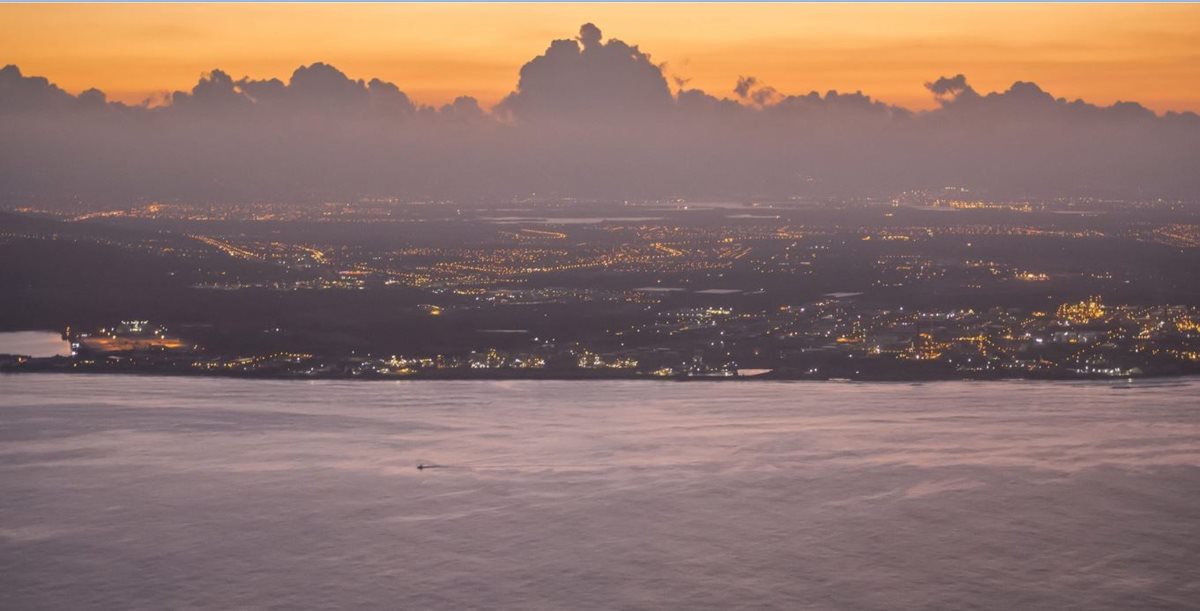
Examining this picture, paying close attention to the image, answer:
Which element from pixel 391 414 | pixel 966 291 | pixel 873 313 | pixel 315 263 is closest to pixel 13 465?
pixel 391 414

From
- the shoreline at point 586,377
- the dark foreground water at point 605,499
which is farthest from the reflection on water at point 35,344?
the dark foreground water at point 605,499

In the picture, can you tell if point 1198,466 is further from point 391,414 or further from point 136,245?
point 136,245

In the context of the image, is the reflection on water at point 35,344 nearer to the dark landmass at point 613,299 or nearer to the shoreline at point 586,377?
the dark landmass at point 613,299

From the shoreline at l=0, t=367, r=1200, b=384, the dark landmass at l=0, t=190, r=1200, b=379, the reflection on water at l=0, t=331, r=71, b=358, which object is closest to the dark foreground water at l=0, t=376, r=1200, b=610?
the shoreline at l=0, t=367, r=1200, b=384

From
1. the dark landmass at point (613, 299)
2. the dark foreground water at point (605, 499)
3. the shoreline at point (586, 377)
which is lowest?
the dark foreground water at point (605, 499)

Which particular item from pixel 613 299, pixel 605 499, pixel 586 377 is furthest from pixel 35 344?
pixel 605 499
